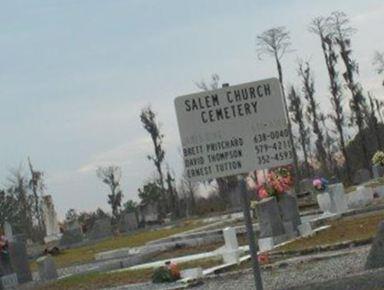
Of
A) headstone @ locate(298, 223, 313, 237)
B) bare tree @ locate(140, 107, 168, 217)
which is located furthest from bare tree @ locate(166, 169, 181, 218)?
headstone @ locate(298, 223, 313, 237)

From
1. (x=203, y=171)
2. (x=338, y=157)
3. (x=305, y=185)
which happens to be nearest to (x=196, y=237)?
(x=203, y=171)

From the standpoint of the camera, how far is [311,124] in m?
64.7

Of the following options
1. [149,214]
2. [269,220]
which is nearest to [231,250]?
[269,220]

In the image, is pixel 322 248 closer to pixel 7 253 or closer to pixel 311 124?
pixel 7 253

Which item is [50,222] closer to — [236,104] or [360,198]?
[360,198]

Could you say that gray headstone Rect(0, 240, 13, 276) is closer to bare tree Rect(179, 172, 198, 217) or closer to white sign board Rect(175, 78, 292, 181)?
white sign board Rect(175, 78, 292, 181)

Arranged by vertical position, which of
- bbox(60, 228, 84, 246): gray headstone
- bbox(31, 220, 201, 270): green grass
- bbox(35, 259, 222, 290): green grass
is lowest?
bbox(35, 259, 222, 290): green grass

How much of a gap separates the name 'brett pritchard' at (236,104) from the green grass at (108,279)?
36.4 feet

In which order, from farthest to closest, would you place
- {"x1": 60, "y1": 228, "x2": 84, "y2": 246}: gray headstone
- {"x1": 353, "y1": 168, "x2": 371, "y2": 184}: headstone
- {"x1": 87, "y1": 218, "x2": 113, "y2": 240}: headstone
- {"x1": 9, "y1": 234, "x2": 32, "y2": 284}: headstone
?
{"x1": 353, "y1": 168, "x2": 371, "y2": 184}: headstone
{"x1": 87, "y1": 218, "x2": 113, "y2": 240}: headstone
{"x1": 60, "y1": 228, "x2": 84, "y2": 246}: gray headstone
{"x1": 9, "y1": 234, "x2": 32, "y2": 284}: headstone

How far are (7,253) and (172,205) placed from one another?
38.9 meters

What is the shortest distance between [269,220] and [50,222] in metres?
37.5

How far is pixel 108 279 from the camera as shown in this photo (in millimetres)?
19188

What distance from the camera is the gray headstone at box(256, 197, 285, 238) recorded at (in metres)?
20.5

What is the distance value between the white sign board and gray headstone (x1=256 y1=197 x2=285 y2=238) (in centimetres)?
1375
